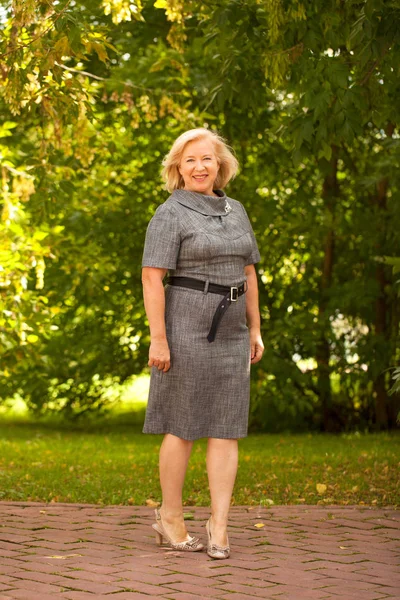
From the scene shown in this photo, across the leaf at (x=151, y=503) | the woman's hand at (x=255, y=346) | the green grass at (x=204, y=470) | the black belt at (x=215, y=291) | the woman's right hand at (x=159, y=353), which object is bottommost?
the leaf at (x=151, y=503)

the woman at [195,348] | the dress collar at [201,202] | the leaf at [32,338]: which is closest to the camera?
the woman at [195,348]

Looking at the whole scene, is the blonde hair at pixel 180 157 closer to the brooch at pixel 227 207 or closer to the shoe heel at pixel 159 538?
the brooch at pixel 227 207

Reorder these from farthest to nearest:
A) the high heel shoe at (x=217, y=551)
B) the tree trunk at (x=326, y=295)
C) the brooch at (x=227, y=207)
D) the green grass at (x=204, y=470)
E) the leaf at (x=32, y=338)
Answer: the tree trunk at (x=326, y=295) → the leaf at (x=32, y=338) → the green grass at (x=204, y=470) → the brooch at (x=227, y=207) → the high heel shoe at (x=217, y=551)

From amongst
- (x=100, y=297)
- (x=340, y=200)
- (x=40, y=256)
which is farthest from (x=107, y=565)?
(x=340, y=200)

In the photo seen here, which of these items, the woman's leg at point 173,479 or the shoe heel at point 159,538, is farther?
the shoe heel at point 159,538

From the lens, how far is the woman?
16.8 feet

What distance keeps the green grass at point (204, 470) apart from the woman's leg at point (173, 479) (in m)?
1.34

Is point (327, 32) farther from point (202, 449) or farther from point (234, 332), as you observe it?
point (202, 449)

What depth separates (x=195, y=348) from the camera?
512cm

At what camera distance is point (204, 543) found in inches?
210

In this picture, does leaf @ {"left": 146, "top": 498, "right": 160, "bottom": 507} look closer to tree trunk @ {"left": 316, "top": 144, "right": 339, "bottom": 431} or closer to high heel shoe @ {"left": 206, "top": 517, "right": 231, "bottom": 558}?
high heel shoe @ {"left": 206, "top": 517, "right": 231, "bottom": 558}

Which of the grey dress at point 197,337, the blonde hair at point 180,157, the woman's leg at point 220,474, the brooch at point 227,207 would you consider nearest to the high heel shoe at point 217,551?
the woman's leg at point 220,474

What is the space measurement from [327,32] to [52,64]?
1.92 metres

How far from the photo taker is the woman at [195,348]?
5.11m
